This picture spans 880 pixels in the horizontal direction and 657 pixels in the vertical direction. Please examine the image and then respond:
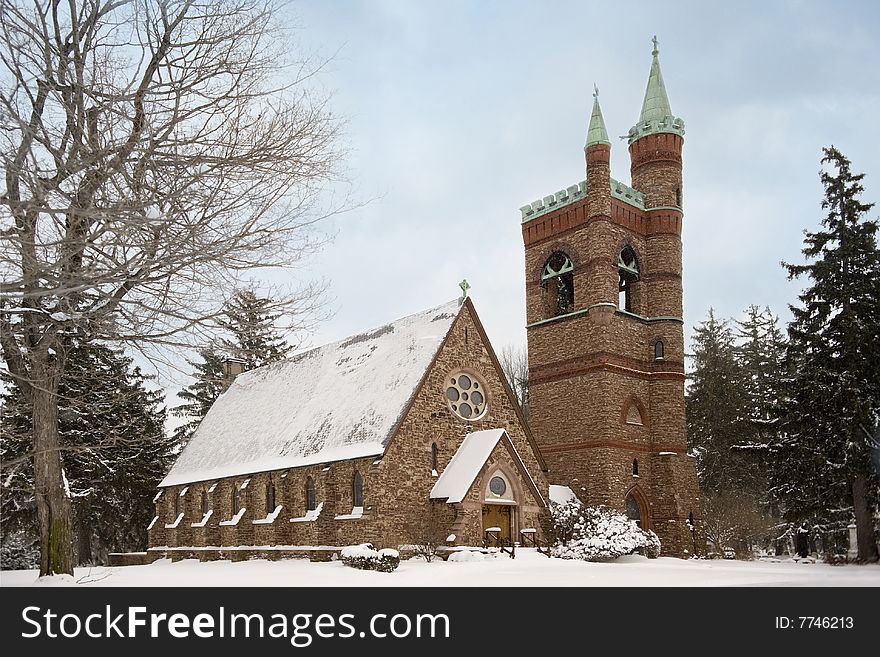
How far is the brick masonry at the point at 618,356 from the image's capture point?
38000 mm

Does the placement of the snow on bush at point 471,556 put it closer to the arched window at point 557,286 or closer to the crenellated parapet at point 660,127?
→ the arched window at point 557,286

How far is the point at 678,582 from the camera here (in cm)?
1789

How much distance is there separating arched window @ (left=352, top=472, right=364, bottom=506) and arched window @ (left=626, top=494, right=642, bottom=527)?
548 inches

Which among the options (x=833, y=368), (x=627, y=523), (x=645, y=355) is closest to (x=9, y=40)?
(x=627, y=523)

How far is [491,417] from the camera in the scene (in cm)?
3269

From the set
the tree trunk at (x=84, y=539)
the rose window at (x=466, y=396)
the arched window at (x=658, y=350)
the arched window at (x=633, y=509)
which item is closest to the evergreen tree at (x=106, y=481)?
the tree trunk at (x=84, y=539)

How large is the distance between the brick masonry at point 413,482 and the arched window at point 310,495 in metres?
0.16

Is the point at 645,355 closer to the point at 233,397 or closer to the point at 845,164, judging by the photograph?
the point at 845,164

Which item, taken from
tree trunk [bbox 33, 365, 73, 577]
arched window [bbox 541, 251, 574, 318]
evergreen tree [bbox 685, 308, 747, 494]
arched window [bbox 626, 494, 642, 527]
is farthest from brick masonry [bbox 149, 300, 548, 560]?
evergreen tree [bbox 685, 308, 747, 494]

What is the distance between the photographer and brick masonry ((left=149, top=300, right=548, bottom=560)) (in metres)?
28.5

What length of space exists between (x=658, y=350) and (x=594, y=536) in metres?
14.6

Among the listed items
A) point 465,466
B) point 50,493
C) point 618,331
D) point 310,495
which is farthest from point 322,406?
point 50,493

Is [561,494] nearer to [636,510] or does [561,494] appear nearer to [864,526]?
[636,510]
